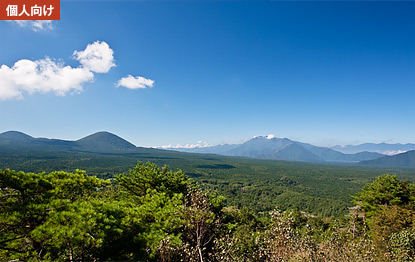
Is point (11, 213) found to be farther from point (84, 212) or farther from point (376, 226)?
point (376, 226)

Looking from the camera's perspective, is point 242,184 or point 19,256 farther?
point 242,184

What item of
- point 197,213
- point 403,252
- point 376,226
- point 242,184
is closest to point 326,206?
point 242,184

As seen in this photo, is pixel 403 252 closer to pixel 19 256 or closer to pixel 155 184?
pixel 155 184

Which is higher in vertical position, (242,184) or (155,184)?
(155,184)

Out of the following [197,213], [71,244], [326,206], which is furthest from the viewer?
[326,206]

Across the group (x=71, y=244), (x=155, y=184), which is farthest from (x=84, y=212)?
(x=155, y=184)

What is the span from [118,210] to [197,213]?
273 centimetres

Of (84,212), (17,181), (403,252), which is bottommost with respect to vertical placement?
(403,252)

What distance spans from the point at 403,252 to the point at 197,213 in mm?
7144

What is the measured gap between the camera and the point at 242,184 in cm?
11131

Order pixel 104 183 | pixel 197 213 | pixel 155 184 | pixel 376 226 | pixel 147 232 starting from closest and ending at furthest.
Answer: pixel 197 213, pixel 147 232, pixel 104 183, pixel 155 184, pixel 376 226

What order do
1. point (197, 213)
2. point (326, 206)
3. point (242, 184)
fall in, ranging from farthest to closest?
point (242, 184), point (326, 206), point (197, 213)

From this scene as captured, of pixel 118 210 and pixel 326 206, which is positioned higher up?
pixel 118 210

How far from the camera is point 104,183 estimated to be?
7.26 metres
